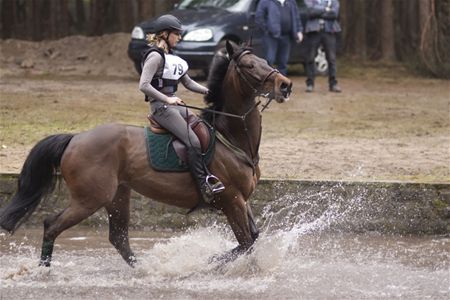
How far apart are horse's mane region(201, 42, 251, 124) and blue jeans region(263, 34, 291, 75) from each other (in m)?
9.64

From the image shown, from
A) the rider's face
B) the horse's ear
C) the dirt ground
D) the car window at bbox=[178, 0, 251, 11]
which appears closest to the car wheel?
the dirt ground

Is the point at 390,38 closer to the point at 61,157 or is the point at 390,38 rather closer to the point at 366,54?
the point at 366,54

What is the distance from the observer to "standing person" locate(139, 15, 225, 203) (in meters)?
10.0

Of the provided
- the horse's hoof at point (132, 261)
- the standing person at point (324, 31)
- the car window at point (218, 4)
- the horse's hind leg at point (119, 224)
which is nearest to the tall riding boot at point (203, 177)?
the horse's hind leg at point (119, 224)

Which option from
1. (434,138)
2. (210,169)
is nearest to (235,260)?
(210,169)

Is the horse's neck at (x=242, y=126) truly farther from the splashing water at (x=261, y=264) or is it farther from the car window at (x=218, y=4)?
the car window at (x=218, y=4)

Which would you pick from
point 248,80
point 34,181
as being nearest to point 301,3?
point 248,80

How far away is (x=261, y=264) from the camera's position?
10391mm

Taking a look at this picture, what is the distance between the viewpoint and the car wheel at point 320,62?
2398 centimetres

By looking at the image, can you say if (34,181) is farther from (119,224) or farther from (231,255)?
(231,255)

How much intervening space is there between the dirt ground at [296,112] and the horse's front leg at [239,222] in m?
3.22

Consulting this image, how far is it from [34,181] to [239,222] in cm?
190

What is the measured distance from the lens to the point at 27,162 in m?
10.4

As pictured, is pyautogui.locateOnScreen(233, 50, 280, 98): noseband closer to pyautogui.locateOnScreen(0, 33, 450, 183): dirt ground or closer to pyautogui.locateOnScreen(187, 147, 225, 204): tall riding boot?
pyautogui.locateOnScreen(187, 147, 225, 204): tall riding boot
